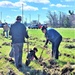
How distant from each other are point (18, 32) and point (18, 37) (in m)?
0.25

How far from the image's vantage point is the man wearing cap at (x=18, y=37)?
14750 millimetres

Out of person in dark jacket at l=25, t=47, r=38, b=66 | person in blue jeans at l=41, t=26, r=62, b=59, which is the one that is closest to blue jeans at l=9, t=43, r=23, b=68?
person in dark jacket at l=25, t=47, r=38, b=66

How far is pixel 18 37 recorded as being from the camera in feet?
48.9

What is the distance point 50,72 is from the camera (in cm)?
1352

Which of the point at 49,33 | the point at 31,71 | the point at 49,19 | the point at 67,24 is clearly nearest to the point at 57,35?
the point at 49,33

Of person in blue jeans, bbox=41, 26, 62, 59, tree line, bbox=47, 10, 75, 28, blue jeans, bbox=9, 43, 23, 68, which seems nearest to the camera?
blue jeans, bbox=9, 43, 23, 68

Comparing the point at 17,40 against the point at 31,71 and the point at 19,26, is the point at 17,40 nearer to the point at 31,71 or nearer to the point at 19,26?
the point at 19,26

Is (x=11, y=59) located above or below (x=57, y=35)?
below

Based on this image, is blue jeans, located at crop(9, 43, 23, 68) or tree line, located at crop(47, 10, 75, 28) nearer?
blue jeans, located at crop(9, 43, 23, 68)

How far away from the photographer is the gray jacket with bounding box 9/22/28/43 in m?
14.7

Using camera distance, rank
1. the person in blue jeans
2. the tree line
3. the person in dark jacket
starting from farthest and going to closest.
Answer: the tree line, the person in blue jeans, the person in dark jacket

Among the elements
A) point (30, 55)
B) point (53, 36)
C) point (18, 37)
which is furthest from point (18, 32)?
point (53, 36)

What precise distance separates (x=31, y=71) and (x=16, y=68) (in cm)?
121

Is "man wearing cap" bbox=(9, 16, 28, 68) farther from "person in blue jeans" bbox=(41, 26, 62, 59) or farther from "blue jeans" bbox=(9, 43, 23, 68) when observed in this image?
"person in blue jeans" bbox=(41, 26, 62, 59)
